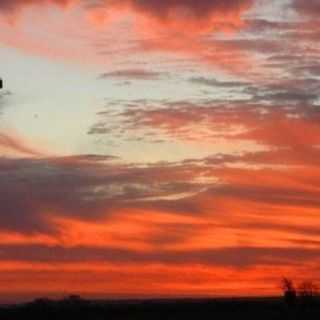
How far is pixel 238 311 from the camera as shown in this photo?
118 meters

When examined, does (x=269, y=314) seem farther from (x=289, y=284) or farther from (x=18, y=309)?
(x=18, y=309)

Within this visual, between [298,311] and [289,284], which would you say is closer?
[298,311]

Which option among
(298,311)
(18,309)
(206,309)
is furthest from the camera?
(206,309)

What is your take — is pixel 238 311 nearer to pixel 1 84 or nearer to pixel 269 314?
pixel 269 314

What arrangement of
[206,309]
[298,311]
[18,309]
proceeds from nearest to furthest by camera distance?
[298,311]
[18,309]
[206,309]

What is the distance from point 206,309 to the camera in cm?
12488

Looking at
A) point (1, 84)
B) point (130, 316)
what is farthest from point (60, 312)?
point (1, 84)

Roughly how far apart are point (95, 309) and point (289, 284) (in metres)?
20.7

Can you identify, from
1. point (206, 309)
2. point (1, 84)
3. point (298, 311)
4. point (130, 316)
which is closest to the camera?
point (1, 84)

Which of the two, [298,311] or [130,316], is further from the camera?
[130,316]

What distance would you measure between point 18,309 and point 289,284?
91.0 ft

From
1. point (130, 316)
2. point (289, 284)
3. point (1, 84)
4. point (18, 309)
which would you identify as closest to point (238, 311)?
point (289, 284)

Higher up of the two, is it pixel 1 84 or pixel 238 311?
pixel 1 84

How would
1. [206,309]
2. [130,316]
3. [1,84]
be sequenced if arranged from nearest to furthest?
[1,84] < [130,316] < [206,309]
